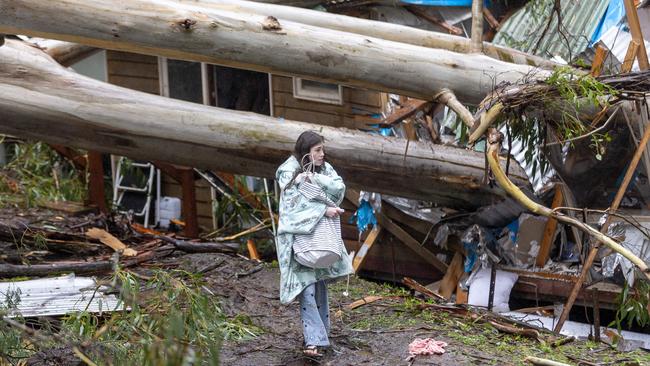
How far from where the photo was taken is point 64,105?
8750mm

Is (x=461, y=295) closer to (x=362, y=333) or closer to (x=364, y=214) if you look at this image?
(x=364, y=214)

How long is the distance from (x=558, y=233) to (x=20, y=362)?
5988 mm

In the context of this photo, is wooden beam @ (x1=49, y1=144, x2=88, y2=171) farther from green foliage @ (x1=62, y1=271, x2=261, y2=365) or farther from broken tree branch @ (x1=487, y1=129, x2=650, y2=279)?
broken tree branch @ (x1=487, y1=129, x2=650, y2=279)

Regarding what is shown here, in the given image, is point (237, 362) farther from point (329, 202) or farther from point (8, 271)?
point (8, 271)

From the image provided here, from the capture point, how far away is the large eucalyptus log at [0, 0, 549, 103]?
24.8 ft

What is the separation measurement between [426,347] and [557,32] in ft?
16.2

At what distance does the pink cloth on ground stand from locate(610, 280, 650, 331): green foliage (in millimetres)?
1927

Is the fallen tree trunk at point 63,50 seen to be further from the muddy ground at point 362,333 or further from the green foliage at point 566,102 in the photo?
the green foliage at point 566,102

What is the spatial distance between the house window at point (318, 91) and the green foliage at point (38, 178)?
3.51 meters

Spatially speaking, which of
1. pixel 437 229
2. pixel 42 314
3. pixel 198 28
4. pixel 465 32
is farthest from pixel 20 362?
pixel 465 32

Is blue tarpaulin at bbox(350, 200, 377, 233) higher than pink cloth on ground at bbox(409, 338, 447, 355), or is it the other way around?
A: blue tarpaulin at bbox(350, 200, 377, 233)

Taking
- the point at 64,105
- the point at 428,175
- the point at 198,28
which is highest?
the point at 198,28

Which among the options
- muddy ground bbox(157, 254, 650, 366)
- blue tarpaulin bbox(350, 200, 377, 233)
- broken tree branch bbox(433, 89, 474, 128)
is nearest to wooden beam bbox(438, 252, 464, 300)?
blue tarpaulin bbox(350, 200, 377, 233)

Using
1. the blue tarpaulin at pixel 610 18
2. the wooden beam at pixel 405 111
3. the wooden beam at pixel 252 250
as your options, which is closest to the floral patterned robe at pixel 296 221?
the wooden beam at pixel 405 111
